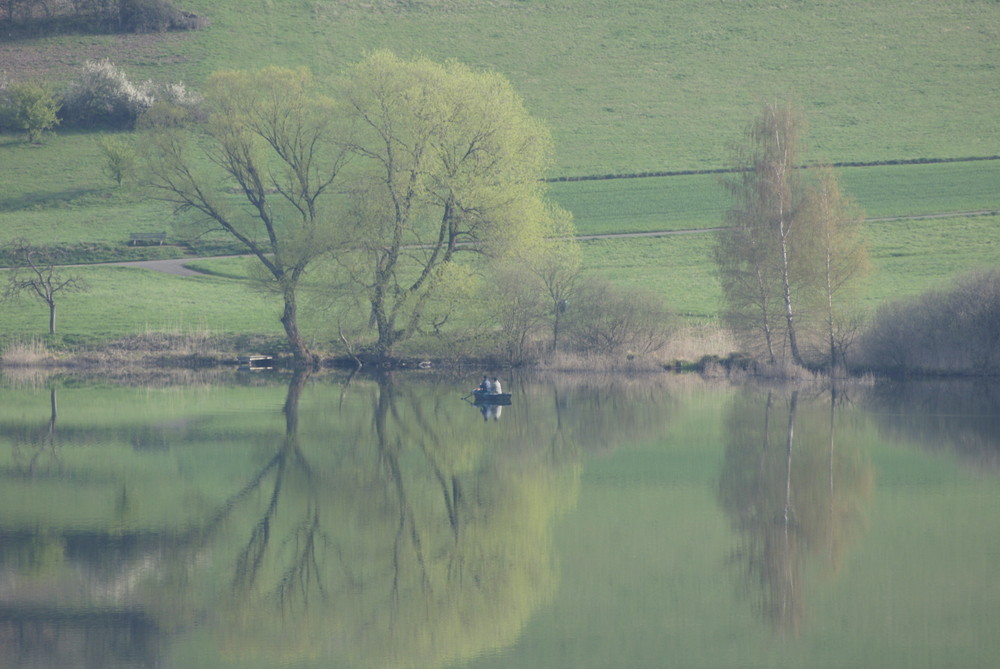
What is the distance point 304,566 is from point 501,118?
29604mm

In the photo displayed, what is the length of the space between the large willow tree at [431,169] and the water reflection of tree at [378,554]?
1901 cm

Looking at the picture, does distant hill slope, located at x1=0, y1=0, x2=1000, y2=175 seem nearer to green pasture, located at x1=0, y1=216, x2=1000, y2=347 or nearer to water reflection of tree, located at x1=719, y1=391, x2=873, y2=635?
green pasture, located at x1=0, y1=216, x2=1000, y2=347

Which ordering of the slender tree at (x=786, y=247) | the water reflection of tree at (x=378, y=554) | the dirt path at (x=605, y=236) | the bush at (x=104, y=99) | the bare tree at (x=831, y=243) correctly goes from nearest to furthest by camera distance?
the water reflection of tree at (x=378, y=554) → the bare tree at (x=831, y=243) → the slender tree at (x=786, y=247) → the dirt path at (x=605, y=236) → the bush at (x=104, y=99)

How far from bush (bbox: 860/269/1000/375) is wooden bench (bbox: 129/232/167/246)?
127 ft

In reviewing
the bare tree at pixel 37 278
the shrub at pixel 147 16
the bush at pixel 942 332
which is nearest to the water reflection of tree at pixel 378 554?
the bush at pixel 942 332

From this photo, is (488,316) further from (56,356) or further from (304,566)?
(304,566)

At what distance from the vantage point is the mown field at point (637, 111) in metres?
54.6

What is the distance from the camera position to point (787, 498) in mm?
19594

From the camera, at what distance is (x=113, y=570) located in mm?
14984

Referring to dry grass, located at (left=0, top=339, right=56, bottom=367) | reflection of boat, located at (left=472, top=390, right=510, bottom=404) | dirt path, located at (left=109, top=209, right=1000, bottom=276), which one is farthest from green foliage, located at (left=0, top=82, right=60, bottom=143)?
reflection of boat, located at (left=472, top=390, right=510, bottom=404)

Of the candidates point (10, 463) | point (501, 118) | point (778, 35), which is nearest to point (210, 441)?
point (10, 463)

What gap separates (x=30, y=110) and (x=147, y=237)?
22.3 metres

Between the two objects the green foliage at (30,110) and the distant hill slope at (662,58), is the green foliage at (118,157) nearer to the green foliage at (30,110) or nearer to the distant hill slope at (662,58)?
the green foliage at (30,110)

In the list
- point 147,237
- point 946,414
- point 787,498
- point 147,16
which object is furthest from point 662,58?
point 787,498
